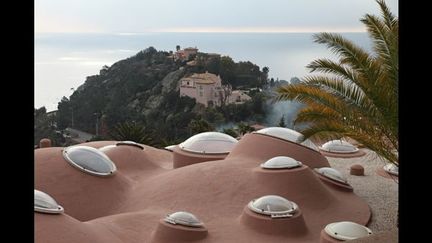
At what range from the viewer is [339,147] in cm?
2131

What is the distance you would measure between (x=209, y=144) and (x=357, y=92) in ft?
28.5

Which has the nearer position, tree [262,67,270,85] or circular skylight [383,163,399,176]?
circular skylight [383,163,399,176]

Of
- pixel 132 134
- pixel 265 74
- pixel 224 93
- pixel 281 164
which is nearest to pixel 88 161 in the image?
pixel 281 164

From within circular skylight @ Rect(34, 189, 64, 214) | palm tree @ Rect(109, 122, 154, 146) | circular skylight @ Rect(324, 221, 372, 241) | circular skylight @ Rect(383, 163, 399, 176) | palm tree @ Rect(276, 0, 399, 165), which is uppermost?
palm tree @ Rect(276, 0, 399, 165)

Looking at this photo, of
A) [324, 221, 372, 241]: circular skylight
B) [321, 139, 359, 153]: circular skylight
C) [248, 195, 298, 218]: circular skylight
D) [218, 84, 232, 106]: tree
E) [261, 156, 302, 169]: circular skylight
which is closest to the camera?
[324, 221, 372, 241]: circular skylight

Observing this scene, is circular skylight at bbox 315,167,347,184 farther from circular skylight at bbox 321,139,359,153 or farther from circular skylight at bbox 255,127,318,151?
circular skylight at bbox 321,139,359,153

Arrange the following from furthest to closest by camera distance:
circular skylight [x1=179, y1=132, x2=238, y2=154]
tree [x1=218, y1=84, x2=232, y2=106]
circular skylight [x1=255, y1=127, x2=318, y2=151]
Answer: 1. tree [x1=218, y1=84, x2=232, y2=106]
2. circular skylight [x1=179, y1=132, x2=238, y2=154]
3. circular skylight [x1=255, y1=127, x2=318, y2=151]

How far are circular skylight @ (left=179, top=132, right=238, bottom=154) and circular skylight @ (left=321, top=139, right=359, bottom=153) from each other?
474 cm

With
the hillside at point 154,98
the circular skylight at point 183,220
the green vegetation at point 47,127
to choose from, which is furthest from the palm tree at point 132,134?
the circular skylight at point 183,220

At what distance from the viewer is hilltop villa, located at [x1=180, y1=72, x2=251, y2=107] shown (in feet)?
175

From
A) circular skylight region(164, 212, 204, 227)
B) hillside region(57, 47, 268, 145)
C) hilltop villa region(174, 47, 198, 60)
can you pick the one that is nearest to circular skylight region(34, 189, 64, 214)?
circular skylight region(164, 212, 204, 227)
